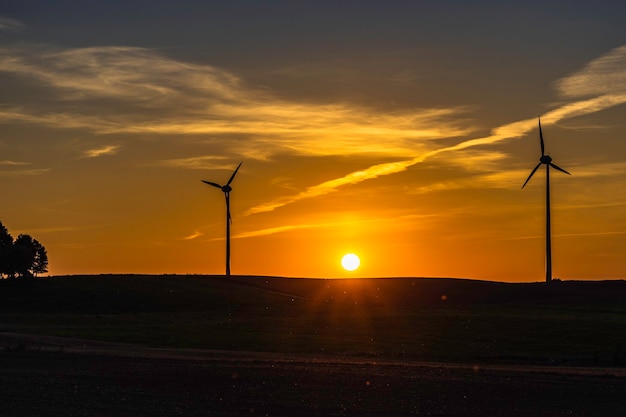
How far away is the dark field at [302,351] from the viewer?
3975cm

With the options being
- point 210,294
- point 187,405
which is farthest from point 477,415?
point 210,294

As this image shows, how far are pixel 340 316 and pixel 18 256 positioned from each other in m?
65.7

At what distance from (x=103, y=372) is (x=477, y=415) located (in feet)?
64.2

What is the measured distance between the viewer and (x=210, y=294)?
123375 mm

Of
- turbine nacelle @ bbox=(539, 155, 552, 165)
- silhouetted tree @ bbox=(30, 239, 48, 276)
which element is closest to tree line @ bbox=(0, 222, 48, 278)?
silhouetted tree @ bbox=(30, 239, 48, 276)

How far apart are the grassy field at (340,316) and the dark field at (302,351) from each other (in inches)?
8.2

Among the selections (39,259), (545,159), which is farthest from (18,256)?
(545,159)

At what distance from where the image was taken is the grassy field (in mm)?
69750

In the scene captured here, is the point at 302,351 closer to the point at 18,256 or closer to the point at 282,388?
the point at 282,388

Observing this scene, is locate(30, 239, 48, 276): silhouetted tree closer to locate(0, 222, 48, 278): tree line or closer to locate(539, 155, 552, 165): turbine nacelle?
locate(0, 222, 48, 278): tree line

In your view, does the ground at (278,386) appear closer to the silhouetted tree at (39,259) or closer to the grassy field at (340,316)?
the grassy field at (340,316)

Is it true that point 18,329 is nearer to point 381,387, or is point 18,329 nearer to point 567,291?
point 381,387

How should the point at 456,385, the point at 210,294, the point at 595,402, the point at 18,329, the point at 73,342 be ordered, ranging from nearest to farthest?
the point at 595,402, the point at 456,385, the point at 73,342, the point at 18,329, the point at 210,294

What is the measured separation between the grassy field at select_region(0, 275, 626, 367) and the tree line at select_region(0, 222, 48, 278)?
953 cm
